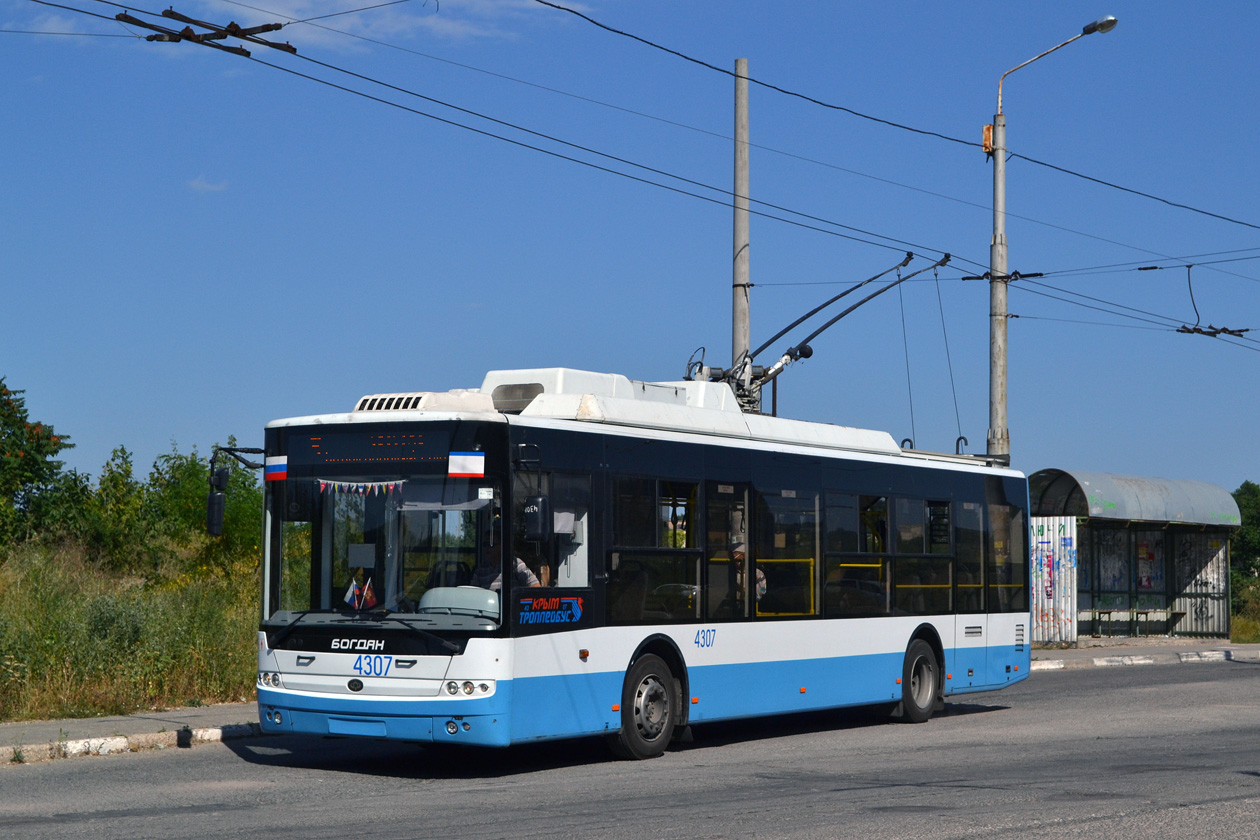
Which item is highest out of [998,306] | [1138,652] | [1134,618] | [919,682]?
[998,306]

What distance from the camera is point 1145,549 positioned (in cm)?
3356

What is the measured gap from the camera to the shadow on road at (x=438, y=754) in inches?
476

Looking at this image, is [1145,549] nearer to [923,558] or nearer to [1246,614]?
[1246,614]

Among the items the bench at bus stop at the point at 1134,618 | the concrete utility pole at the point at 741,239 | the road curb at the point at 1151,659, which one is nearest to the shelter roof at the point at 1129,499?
the bench at bus stop at the point at 1134,618

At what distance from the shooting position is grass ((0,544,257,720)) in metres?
15.2

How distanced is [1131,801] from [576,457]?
4830 mm

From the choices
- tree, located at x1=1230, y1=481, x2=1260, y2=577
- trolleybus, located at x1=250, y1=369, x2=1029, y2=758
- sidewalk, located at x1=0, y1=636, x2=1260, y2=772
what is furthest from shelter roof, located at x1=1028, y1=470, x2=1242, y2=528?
tree, located at x1=1230, y1=481, x2=1260, y2=577

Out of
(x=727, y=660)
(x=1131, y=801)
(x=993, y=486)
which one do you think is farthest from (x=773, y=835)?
(x=993, y=486)

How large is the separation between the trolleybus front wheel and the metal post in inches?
490

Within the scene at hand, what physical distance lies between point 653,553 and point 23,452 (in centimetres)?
2810

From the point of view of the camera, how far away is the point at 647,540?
12492mm

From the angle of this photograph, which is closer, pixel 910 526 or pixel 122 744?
pixel 122 744

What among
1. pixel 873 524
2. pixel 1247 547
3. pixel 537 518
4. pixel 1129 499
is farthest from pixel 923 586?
pixel 1247 547

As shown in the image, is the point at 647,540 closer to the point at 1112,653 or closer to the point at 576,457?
the point at 576,457
